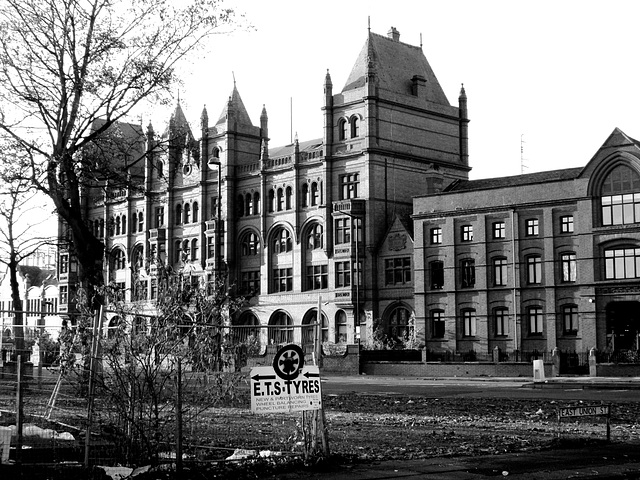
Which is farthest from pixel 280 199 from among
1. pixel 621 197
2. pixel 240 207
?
pixel 621 197

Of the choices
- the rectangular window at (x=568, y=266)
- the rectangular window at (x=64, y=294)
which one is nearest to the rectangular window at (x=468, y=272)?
the rectangular window at (x=568, y=266)

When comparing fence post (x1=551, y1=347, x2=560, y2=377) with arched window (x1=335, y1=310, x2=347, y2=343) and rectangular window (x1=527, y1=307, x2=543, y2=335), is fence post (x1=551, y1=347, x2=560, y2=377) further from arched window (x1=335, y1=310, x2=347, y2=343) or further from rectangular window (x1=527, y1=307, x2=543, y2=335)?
arched window (x1=335, y1=310, x2=347, y2=343)

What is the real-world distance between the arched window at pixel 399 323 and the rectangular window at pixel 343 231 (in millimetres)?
6511

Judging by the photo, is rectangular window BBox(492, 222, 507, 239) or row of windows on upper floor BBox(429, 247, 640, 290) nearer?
row of windows on upper floor BBox(429, 247, 640, 290)

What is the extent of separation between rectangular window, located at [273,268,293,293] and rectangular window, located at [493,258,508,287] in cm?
1884

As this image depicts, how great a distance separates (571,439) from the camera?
1627 centimetres

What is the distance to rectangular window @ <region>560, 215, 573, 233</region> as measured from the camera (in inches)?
2263

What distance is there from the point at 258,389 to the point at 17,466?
11.2 feet

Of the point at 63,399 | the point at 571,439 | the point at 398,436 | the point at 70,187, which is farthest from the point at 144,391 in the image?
the point at 70,187

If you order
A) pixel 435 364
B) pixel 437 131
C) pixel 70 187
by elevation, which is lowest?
pixel 435 364

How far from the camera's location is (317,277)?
232 feet

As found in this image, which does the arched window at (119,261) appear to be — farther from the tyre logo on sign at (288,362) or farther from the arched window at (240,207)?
the tyre logo on sign at (288,362)

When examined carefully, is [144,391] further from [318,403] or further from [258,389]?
[318,403]

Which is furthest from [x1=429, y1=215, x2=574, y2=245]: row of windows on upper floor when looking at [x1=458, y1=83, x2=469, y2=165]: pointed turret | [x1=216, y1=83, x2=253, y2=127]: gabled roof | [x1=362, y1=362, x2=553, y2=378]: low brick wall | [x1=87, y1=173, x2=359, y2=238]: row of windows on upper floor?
[x1=216, y1=83, x2=253, y2=127]: gabled roof
